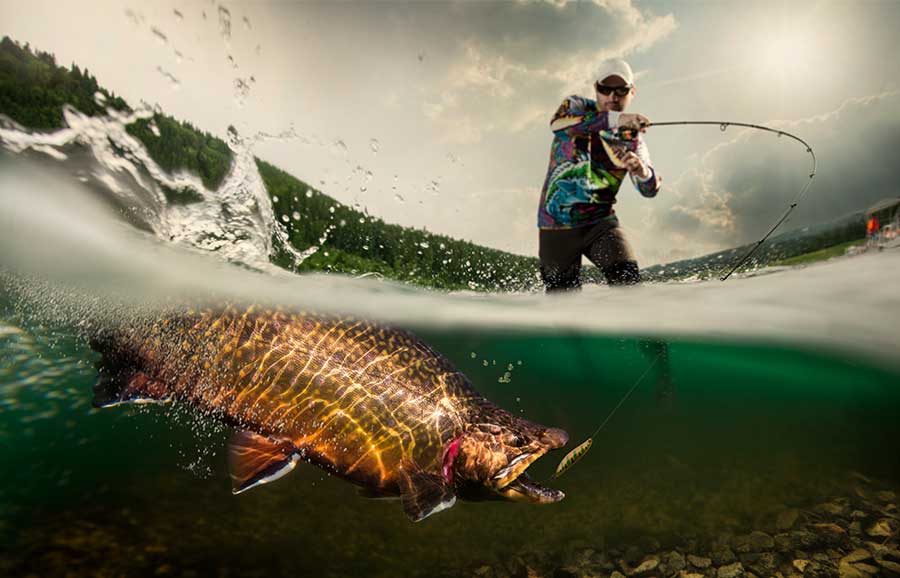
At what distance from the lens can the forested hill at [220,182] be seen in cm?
486

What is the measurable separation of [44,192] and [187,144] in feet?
5.83

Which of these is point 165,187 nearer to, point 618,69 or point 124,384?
point 124,384

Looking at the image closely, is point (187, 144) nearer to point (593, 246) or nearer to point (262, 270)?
point (262, 270)

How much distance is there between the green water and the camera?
424cm

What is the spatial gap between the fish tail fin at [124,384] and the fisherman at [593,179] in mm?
4253

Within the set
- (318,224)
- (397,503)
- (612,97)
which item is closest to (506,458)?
(397,503)

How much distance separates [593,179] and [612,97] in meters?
0.87

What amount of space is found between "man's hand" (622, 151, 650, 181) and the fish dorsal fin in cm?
409

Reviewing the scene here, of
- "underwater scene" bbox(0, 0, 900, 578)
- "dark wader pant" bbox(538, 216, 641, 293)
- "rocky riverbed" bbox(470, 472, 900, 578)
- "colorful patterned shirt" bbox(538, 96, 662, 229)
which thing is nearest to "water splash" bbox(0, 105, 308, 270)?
"underwater scene" bbox(0, 0, 900, 578)

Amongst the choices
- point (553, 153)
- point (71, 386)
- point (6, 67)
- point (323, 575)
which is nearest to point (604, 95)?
point (553, 153)

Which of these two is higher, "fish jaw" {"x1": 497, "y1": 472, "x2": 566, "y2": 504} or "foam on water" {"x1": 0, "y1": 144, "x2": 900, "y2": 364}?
"foam on water" {"x1": 0, "y1": 144, "x2": 900, "y2": 364}

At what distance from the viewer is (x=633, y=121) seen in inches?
185

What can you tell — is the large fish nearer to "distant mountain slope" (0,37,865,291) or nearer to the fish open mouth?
the fish open mouth

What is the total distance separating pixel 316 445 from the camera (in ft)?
9.56
